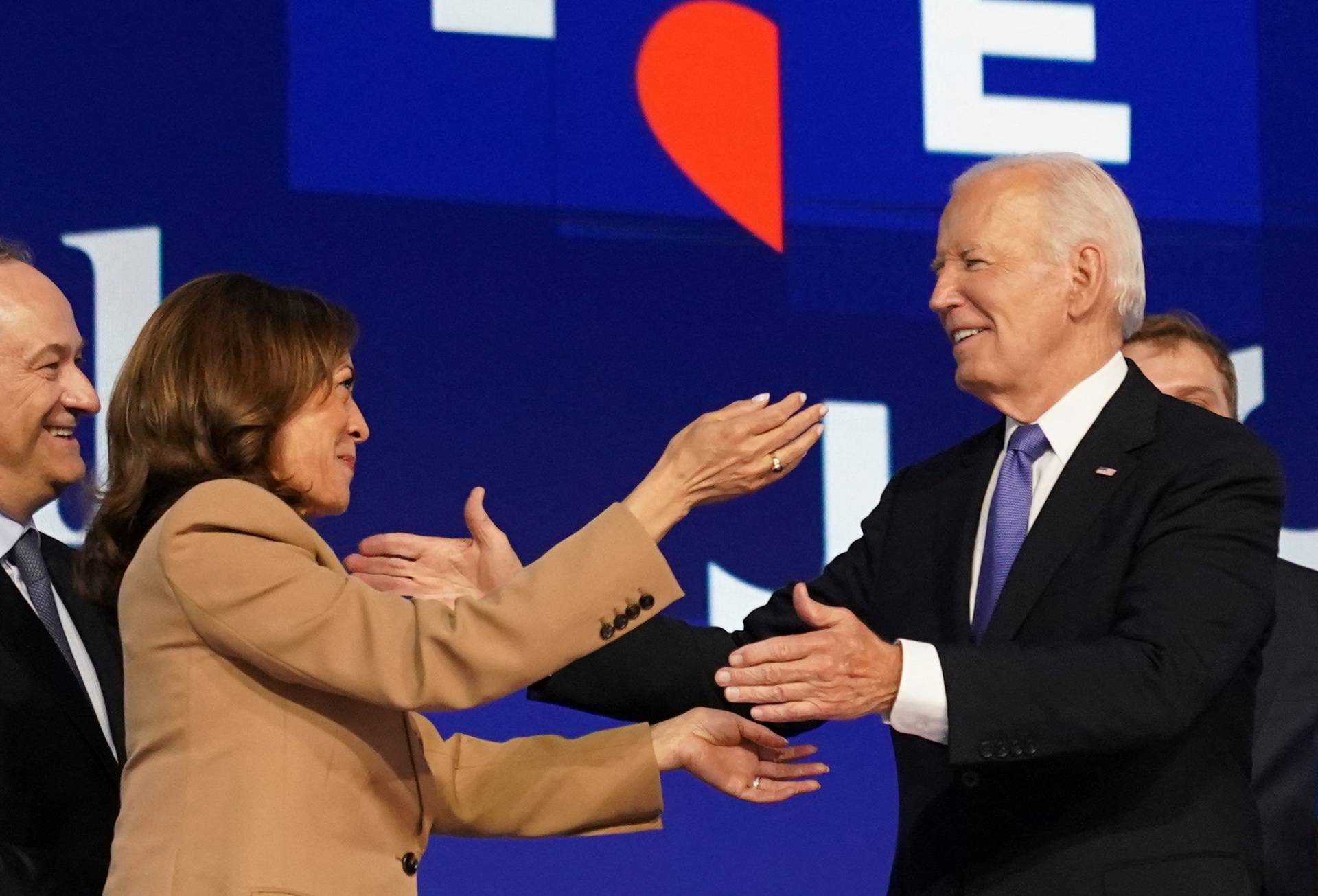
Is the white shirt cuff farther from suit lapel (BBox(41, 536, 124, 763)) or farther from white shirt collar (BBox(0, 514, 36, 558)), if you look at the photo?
white shirt collar (BBox(0, 514, 36, 558))

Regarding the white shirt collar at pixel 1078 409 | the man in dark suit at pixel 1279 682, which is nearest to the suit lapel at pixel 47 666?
the white shirt collar at pixel 1078 409

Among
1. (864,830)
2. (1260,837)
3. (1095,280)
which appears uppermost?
(1095,280)

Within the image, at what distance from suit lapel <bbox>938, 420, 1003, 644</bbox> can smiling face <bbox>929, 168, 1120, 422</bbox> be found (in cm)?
6

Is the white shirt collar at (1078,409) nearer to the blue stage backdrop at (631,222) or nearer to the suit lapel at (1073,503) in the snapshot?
the suit lapel at (1073,503)

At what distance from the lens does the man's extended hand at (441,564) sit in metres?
2.41

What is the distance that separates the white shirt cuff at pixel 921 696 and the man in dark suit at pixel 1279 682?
0.86 metres

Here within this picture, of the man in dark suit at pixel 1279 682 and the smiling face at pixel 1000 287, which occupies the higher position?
the smiling face at pixel 1000 287

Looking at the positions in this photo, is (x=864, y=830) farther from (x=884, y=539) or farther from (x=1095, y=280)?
(x=1095, y=280)

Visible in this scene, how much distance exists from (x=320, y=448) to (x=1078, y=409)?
0.98 m

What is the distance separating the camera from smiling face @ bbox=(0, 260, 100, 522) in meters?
2.55

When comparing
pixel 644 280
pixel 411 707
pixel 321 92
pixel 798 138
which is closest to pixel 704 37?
pixel 798 138

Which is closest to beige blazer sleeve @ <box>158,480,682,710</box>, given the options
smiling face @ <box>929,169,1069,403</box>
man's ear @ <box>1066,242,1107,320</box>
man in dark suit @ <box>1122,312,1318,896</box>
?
smiling face @ <box>929,169,1069,403</box>

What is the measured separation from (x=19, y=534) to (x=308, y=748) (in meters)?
0.75

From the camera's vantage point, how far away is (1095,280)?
2.37m
